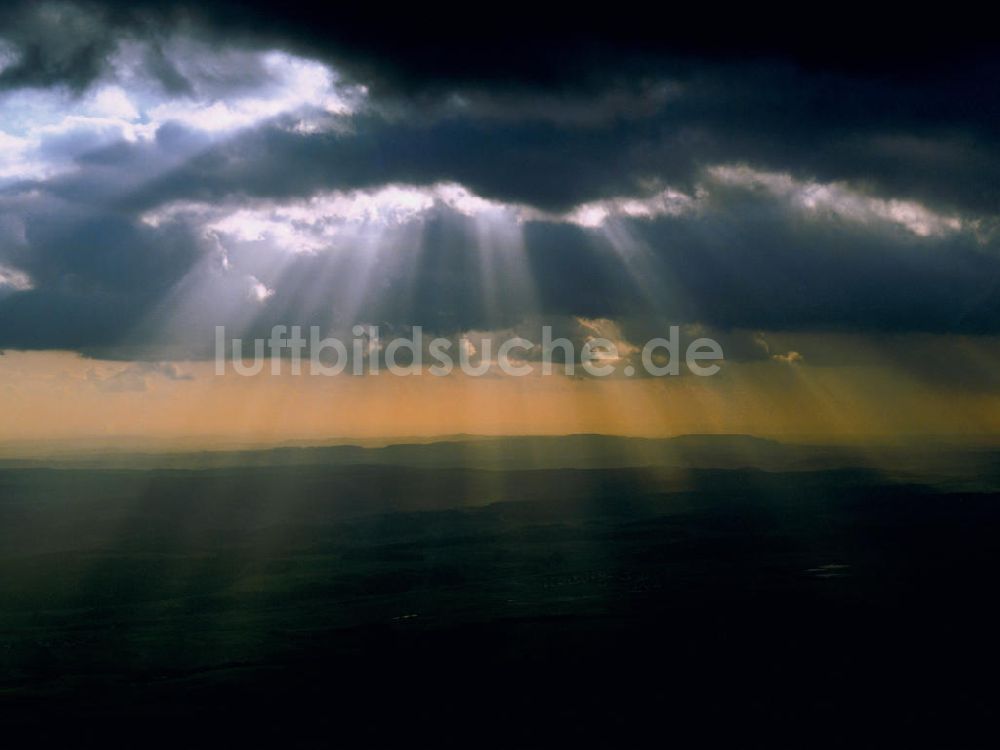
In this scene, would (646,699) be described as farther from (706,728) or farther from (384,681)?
(384,681)

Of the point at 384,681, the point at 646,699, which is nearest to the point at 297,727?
the point at 384,681

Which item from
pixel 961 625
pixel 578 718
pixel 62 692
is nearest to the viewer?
pixel 578 718

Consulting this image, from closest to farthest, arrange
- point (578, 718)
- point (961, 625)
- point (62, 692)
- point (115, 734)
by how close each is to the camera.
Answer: point (115, 734) < point (578, 718) < point (62, 692) < point (961, 625)

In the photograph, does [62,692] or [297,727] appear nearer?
[297,727]

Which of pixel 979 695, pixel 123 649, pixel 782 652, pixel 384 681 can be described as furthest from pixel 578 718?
pixel 123 649

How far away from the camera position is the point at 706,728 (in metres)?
125

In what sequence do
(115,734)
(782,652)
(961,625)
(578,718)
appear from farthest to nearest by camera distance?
(961,625), (782,652), (578,718), (115,734)

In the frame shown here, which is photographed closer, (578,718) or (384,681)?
(578,718)

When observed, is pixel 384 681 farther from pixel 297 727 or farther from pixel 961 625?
pixel 961 625

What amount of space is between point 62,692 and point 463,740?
6952 cm

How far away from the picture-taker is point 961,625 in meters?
184

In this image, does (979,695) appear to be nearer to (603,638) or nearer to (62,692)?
(603,638)

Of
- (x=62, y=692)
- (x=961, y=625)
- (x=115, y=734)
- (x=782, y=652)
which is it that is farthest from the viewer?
(x=961, y=625)

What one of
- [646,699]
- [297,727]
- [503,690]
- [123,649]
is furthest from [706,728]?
[123,649]
